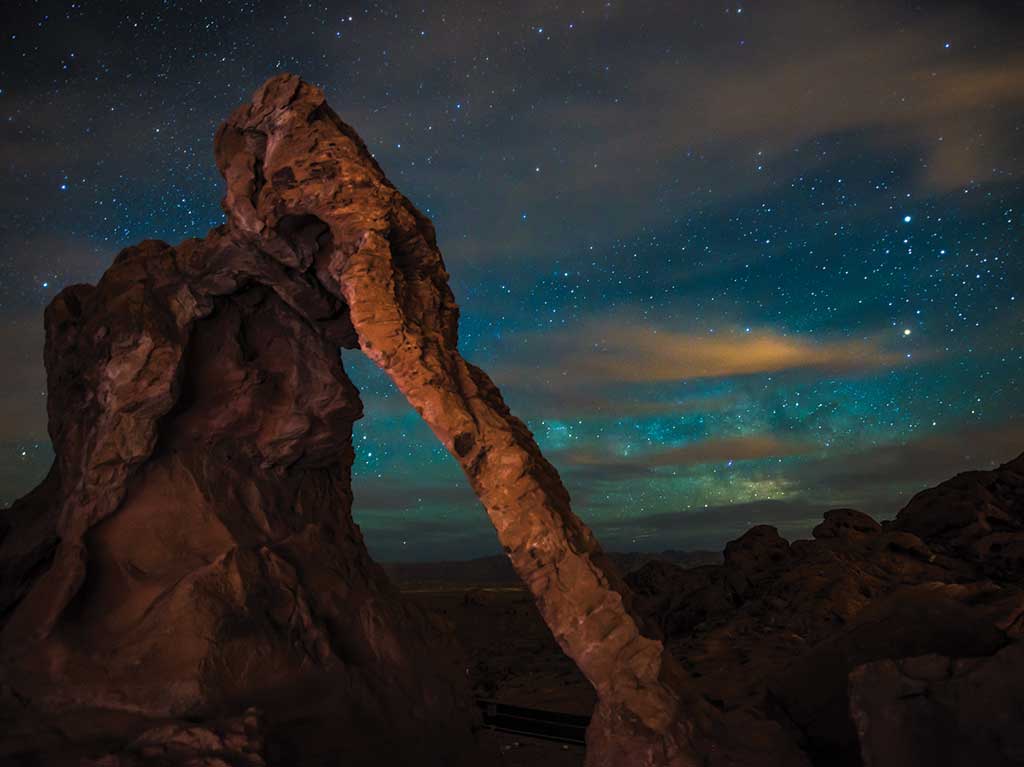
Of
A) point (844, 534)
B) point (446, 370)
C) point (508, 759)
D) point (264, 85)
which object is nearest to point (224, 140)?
point (264, 85)

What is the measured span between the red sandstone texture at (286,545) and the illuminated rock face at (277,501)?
0.08ft

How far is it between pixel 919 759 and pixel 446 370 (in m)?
4.25

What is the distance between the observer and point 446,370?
243 inches

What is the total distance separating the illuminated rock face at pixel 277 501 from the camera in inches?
212

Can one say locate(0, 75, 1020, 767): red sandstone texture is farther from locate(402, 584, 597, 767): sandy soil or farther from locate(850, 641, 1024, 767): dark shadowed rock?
locate(402, 584, 597, 767): sandy soil

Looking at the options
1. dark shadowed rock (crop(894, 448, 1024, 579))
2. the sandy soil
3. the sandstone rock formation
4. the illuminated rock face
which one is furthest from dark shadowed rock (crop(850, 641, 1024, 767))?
dark shadowed rock (crop(894, 448, 1024, 579))

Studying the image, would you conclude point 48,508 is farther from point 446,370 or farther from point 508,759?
point 508,759

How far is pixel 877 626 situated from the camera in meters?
6.30

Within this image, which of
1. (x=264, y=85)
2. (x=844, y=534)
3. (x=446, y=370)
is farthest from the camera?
(x=844, y=534)

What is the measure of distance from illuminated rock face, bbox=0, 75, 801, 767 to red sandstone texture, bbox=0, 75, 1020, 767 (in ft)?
0.08

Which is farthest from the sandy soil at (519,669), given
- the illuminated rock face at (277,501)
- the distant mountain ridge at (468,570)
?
the distant mountain ridge at (468,570)

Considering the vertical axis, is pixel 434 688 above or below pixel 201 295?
below

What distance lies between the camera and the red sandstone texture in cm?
536

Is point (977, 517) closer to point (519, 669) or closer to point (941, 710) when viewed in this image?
point (519, 669)
